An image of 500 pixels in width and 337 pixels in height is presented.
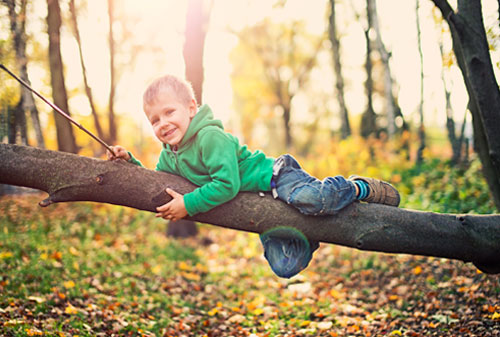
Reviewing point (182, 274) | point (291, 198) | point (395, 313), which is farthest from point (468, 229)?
point (182, 274)

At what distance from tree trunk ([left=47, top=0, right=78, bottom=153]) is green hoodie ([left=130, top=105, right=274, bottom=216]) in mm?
8282

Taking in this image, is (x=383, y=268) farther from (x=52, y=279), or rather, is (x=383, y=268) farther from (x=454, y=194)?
(x=52, y=279)

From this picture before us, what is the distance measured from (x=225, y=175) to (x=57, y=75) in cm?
931

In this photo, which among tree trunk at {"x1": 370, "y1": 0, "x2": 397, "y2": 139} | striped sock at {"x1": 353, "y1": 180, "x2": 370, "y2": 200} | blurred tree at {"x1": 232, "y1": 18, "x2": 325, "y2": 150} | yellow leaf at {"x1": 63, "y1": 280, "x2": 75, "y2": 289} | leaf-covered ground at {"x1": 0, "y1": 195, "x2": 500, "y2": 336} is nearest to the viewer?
striped sock at {"x1": 353, "y1": 180, "x2": 370, "y2": 200}

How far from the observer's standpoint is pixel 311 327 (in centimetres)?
415

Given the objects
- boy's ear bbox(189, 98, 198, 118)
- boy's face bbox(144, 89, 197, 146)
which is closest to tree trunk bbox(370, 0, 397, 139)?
boy's ear bbox(189, 98, 198, 118)

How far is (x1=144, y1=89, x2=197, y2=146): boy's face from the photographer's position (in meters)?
2.92

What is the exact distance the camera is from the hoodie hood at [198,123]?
2938 millimetres

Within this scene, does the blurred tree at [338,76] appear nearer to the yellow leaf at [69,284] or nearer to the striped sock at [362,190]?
the yellow leaf at [69,284]

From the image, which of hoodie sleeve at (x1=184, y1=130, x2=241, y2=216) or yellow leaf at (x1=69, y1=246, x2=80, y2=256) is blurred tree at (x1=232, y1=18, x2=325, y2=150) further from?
hoodie sleeve at (x1=184, y1=130, x2=241, y2=216)

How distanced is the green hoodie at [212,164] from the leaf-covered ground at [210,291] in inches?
73.7

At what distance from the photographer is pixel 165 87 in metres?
2.92

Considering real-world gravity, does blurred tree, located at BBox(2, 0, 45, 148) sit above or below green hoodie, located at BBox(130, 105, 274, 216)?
above

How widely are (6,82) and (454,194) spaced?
750 cm
